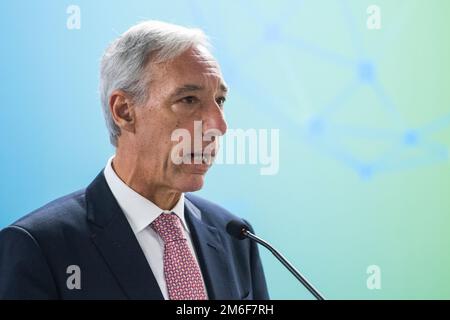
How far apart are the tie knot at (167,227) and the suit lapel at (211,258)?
0.06 m

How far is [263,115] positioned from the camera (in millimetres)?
2068

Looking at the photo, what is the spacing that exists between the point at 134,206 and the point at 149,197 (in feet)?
0.15

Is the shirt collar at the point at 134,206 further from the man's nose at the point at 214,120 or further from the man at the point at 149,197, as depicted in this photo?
the man's nose at the point at 214,120

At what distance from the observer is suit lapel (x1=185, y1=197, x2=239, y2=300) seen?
1.57 meters

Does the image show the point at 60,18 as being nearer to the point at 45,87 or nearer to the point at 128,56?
the point at 45,87

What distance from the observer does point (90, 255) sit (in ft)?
4.85

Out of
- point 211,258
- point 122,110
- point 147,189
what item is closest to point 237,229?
point 211,258

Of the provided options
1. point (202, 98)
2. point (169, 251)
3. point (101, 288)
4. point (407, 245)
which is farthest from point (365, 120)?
point (101, 288)

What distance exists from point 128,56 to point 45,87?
0.51 m

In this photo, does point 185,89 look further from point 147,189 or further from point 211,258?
point 211,258

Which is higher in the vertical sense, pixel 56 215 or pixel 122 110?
pixel 122 110

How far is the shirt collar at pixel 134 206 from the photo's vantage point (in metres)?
1.55

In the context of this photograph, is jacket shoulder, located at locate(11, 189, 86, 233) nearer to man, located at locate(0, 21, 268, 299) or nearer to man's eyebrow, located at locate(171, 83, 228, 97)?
man, located at locate(0, 21, 268, 299)

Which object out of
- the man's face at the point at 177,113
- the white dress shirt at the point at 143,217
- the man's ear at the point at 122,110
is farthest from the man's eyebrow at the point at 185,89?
the white dress shirt at the point at 143,217
